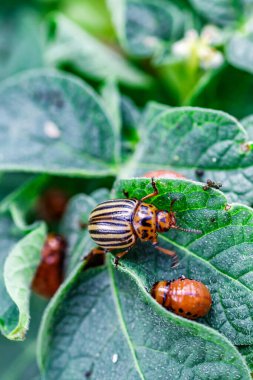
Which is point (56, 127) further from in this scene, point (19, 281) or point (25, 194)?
point (19, 281)

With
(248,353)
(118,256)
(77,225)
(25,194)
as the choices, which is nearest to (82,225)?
(77,225)

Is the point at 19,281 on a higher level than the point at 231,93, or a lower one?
lower

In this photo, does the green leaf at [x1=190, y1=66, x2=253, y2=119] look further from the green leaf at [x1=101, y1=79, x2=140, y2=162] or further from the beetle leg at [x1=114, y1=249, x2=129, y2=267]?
the beetle leg at [x1=114, y1=249, x2=129, y2=267]

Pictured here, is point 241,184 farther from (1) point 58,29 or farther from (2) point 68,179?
(1) point 58,29

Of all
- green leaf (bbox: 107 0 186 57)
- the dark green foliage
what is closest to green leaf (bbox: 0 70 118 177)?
the dark green foliage

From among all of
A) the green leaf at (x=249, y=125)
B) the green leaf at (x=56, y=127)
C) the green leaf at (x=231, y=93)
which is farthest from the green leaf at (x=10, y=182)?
the green leaf at (x=249, y=125)

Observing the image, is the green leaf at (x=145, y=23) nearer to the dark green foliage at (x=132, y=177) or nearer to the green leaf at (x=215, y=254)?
the dark green foliage at (x=132, y=177)
